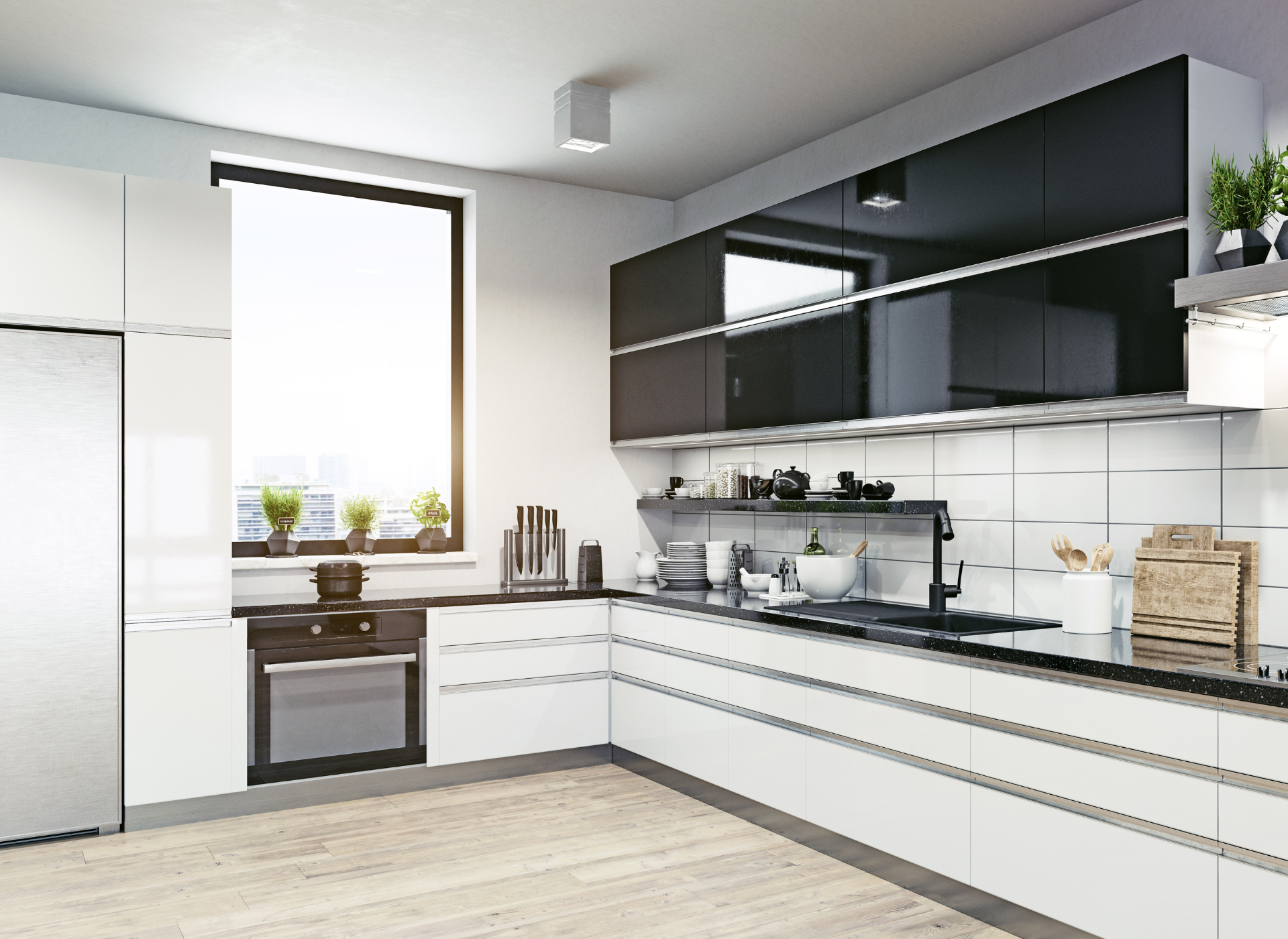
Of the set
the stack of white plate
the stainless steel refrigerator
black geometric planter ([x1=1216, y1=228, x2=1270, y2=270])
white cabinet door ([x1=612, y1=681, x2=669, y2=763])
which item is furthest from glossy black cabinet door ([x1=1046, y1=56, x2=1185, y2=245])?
the stainless steel refrigerator

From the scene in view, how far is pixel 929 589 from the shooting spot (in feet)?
12.2

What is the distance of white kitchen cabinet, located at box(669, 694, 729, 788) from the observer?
3809mm

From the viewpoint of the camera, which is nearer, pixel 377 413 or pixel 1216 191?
pixel 1216 191

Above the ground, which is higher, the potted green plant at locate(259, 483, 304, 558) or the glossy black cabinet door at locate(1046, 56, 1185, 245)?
the glossy black cabinet door at locate(1046, 56, 1185, 245)

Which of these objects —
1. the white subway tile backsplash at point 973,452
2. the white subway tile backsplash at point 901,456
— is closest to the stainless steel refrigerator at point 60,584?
the white subway tile backsplash at point 901,456

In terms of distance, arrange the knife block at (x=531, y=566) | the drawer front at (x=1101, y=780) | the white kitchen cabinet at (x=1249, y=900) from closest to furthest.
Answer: the white kitchen cabinet at (x=1249, y=900), the drawer front at (x=1101, y=780), the knife block at (x=531, y=566)

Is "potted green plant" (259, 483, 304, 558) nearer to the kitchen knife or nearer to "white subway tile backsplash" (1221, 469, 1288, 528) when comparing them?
the kitchen knife

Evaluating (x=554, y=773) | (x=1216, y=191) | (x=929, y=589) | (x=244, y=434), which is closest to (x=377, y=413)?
(x=244, y=434)

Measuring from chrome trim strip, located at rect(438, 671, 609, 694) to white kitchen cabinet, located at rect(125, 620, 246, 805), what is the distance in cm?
84

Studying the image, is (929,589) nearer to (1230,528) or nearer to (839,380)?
(839,380)

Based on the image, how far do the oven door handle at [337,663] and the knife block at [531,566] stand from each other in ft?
2.47

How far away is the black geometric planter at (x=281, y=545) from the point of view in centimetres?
443

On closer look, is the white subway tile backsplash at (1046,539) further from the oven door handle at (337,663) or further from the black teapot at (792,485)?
the oven door handle at (337,663)

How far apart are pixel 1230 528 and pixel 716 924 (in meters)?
1.87
